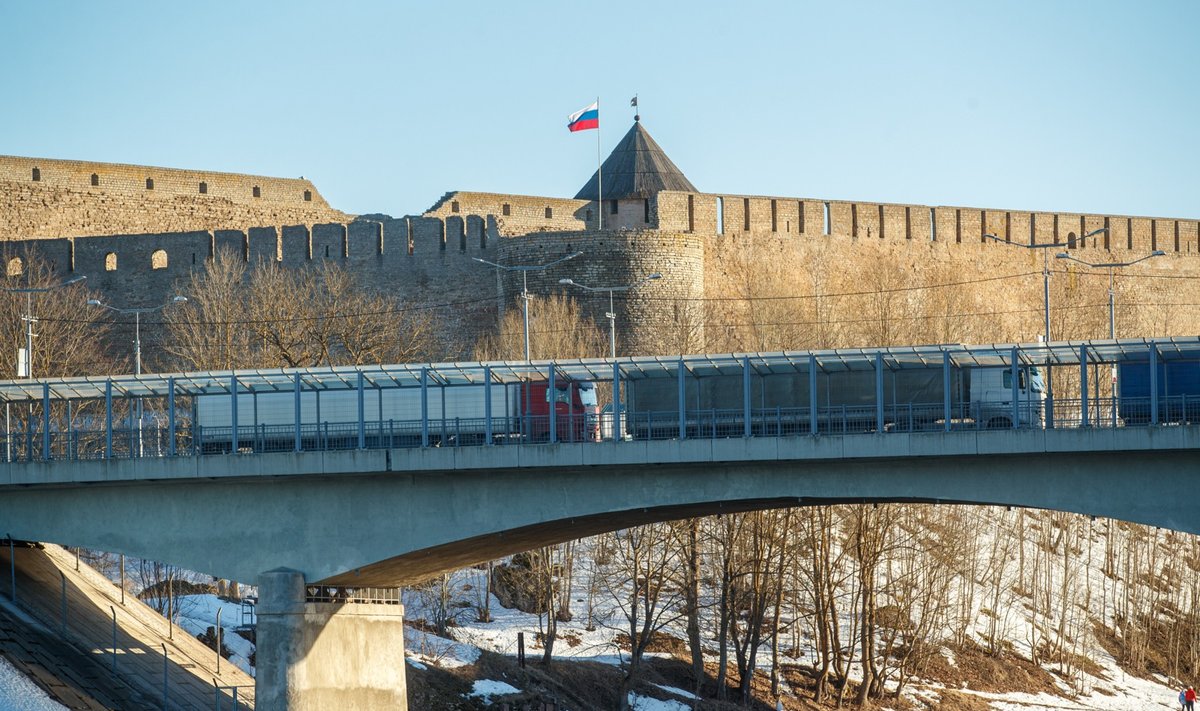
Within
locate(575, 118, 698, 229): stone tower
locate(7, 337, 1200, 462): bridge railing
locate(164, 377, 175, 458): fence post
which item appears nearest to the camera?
locate(7, 337, 1200, 462): bridge railing

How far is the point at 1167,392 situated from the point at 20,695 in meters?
18.3

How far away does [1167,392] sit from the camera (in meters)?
30.5

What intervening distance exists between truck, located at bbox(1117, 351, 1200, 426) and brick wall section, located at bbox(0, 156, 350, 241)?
49.5 m

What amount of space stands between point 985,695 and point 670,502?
60.8ft

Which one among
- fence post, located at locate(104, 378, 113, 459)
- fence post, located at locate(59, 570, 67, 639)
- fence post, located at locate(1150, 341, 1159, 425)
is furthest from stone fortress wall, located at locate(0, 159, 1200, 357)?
fence post, located at locate(1150, 341, 1159, 425)

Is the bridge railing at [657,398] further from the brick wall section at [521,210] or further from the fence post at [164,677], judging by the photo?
the brick wall section at [521,210]

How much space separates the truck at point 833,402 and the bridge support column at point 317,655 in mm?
5666

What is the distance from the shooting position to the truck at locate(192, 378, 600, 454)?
34.0 meters

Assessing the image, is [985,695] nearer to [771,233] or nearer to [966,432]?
[966,432]

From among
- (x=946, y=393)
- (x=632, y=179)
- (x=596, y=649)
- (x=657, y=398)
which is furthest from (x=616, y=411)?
(x=632, y=179)

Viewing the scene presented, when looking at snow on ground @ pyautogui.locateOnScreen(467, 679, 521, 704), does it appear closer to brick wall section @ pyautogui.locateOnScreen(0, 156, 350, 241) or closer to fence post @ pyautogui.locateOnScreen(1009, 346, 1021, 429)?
fence post @ pyautogui.locateOnScreen(1009, 346, 1021, 429)

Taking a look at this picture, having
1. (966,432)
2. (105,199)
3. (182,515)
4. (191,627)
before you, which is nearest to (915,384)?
(966,432)

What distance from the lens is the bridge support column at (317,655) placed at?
32594mm

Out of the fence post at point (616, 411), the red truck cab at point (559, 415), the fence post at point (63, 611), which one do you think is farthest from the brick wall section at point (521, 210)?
the fence post at point (616, 411)
